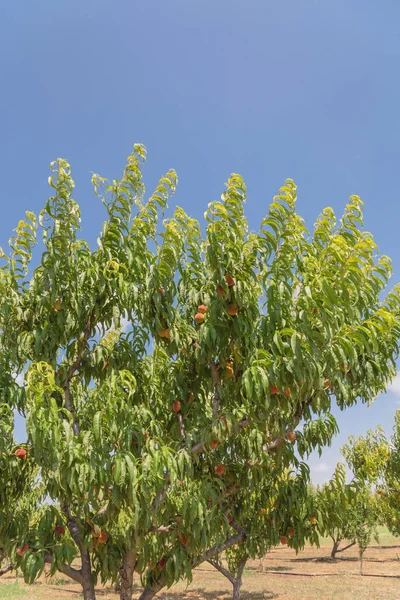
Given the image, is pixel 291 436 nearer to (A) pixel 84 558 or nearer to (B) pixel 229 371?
(B) pixel 229 371

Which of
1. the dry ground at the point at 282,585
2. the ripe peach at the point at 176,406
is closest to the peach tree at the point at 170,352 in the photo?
the ripe peach at the point at 176,406

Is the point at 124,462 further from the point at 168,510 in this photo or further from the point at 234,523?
the point at 234,523

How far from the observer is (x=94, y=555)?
202 inches

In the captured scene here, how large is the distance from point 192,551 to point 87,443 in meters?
1.77

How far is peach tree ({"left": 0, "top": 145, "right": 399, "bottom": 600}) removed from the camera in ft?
13.0

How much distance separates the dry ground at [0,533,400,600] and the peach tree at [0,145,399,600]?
1489 cm

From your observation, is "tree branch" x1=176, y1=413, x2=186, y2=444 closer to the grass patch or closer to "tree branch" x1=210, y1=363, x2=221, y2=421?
"tree branch" x1=210, y1=363, x2=221, y2=421

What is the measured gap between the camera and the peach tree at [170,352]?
397 centimetres

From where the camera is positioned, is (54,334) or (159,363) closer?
(54,334)

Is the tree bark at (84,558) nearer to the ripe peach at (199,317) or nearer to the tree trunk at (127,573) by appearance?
the tree trunk at (127,573)

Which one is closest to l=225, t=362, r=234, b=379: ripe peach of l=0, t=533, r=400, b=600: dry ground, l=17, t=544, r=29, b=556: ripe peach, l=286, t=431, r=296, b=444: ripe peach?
l=286, t=431, r=296, b=444: ripe peach

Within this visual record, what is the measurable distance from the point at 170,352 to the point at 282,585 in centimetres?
1968

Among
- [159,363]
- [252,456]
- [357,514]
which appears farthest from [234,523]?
[357,514]

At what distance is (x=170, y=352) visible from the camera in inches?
193
